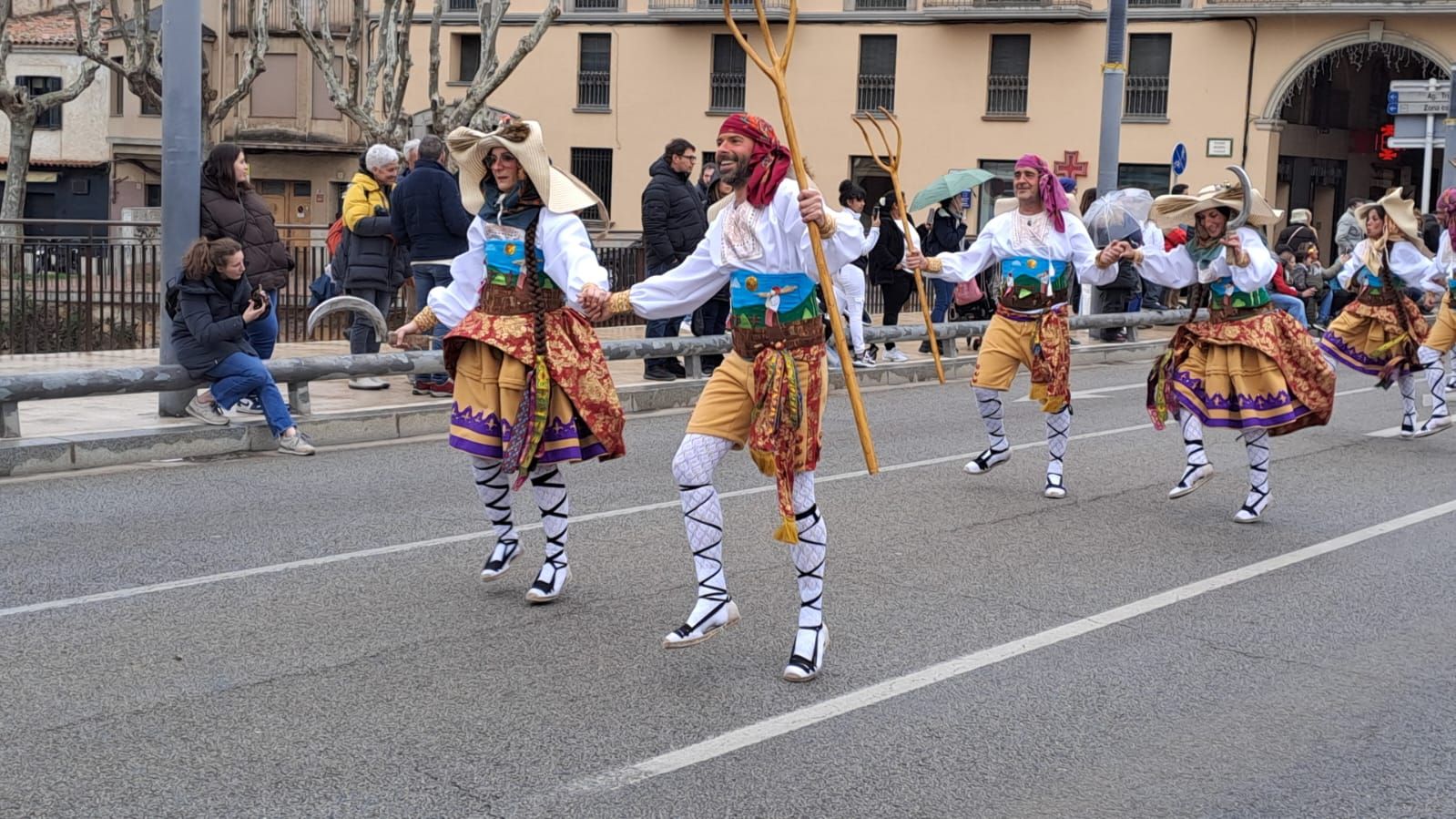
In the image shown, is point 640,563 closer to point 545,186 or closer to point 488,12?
point 545,186

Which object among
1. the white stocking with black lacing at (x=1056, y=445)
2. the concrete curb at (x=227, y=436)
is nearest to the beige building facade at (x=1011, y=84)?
the concrete curb at (x=227, y=436)

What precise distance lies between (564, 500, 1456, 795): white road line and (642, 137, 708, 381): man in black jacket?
7.43 meters

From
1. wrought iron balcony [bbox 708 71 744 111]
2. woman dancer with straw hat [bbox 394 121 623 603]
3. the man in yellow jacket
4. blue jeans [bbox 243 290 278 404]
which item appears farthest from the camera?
wrought iron balcony [bbox 708 71 744 111]

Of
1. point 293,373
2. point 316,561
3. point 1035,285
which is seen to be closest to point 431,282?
point 293,373

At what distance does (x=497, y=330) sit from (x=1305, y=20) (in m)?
37.1

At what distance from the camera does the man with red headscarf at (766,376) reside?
6.20m

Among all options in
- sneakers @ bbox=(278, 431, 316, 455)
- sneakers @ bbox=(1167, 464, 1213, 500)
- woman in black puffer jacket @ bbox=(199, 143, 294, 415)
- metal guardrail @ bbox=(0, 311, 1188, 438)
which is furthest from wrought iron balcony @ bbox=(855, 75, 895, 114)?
sneakers @ bbox=(1167, 464, 1213, 500)

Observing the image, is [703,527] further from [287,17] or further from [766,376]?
[287,17]

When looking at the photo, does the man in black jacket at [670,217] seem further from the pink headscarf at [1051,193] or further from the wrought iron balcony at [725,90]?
the wrought iron balcony at [725,90]

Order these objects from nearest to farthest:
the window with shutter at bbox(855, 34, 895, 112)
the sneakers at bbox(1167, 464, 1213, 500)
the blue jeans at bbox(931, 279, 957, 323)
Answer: the sneakers at bbox(1167, 464, 1213, 500)
the blue jeans at bbox(931, 279, 957, 323)
the window with shutter at bbox(855, 34, 895, 112)

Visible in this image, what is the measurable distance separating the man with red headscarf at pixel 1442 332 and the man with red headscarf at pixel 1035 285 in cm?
417

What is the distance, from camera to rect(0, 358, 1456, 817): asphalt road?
503 centimetres

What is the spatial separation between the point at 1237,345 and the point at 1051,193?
5.17 ft

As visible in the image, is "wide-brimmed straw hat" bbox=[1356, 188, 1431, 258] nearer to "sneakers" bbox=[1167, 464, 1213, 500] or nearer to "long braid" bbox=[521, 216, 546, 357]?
"sneakers" bbox=[1167, 464, 1213, 500]
